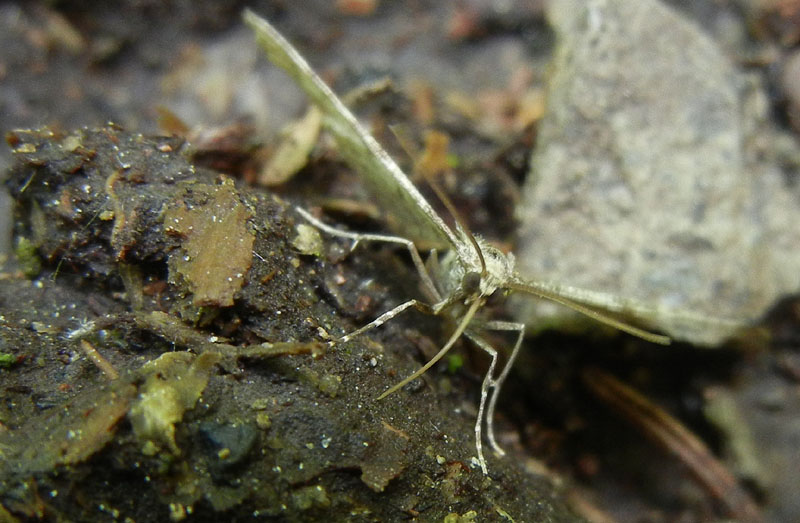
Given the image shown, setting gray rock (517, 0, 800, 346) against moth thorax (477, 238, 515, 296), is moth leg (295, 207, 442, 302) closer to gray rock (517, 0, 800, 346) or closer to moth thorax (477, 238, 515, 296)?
moth thorax (477, 238, 515, 296)

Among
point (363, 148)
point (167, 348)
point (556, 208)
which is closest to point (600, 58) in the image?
point (556, 208)

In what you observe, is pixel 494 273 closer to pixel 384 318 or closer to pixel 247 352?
pixel 384 318

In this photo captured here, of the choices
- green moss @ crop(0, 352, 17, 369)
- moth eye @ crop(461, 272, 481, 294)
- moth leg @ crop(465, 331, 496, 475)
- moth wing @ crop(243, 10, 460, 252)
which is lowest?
moth leg @ crop(465, 331, 496, 475)

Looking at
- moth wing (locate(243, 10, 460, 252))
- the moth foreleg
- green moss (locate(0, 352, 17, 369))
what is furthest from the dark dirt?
moth wing (locate(243, 10, 460, 252))

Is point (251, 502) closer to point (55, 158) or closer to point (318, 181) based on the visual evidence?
point (55, 158)

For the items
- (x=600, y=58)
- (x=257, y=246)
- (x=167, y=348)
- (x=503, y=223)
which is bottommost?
(x=503, y=223)

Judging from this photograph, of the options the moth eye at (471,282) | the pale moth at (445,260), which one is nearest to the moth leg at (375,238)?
the pale moth at (445,260)

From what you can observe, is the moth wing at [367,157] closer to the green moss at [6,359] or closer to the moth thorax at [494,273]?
the moth thorax at [494,273]
